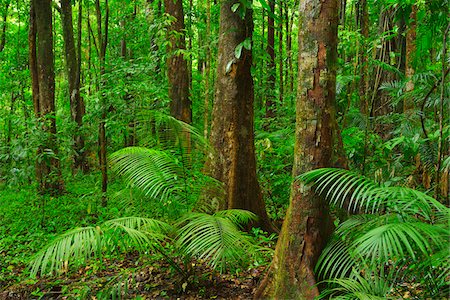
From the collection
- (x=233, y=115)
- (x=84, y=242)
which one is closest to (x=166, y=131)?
(x=233, y=115)

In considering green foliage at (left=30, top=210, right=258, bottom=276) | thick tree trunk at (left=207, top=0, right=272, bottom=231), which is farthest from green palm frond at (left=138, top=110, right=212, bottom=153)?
green foliage at (left=30, top=210, right=258, bottom=276)

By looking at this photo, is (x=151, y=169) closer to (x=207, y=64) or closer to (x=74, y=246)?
(x=74, y=246)

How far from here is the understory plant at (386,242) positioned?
2.73 metres

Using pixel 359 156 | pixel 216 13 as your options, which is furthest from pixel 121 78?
pixel 359 156

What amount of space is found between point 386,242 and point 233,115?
331cm

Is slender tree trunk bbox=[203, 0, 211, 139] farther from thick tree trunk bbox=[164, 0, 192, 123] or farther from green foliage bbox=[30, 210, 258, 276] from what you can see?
green foliage bbox=[30, 210, 258, 276]

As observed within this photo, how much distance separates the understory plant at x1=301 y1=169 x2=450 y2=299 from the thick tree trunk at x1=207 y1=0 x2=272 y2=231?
2.09m

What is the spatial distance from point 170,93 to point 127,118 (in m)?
1.41

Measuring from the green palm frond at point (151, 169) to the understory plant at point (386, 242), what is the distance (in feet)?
5.41

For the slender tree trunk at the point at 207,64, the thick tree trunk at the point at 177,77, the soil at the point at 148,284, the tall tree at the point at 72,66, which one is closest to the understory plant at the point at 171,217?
the soil at the point at 148,284

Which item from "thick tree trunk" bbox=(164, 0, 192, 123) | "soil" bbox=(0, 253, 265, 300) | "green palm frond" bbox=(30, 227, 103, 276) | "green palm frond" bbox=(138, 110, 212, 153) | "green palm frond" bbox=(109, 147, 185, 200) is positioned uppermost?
"thick tree trunk" bbox=(164, 0, 192, 123)

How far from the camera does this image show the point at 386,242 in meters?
2.73

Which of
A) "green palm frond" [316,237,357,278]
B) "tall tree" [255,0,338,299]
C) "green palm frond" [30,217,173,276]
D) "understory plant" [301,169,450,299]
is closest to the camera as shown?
"understory plant" [301,169,450,299]

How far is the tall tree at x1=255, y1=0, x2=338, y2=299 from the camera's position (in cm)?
362
